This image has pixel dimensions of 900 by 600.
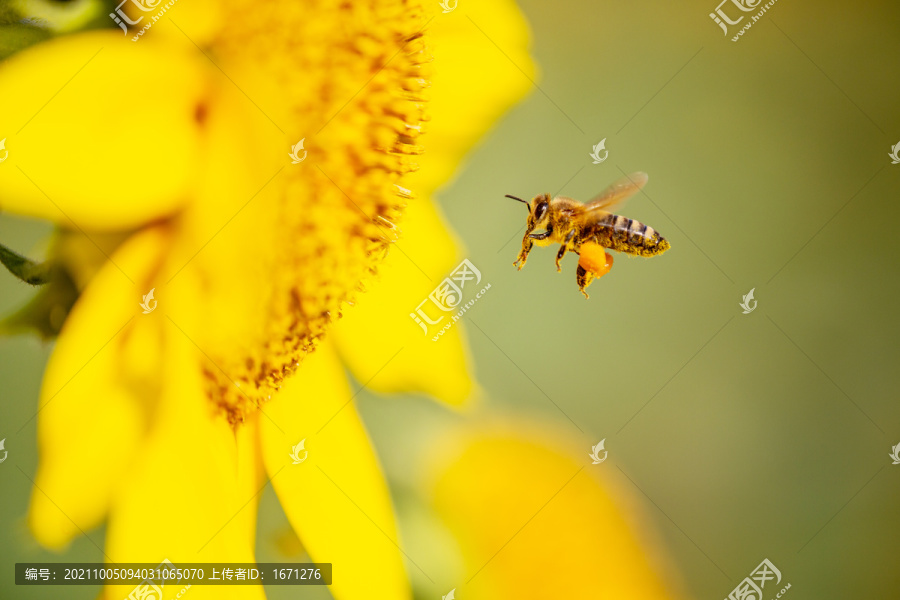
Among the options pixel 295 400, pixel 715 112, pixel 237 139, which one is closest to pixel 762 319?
pixel 715 112

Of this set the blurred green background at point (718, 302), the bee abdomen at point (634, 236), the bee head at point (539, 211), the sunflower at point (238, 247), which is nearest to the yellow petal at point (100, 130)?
the sunflower at point (238, 247)

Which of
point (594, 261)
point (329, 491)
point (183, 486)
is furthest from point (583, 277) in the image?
point (183, 486)

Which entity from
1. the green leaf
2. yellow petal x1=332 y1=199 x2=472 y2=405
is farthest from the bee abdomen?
the green leaf

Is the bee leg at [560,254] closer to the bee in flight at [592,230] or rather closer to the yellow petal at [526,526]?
the bee in flight at [592,230]

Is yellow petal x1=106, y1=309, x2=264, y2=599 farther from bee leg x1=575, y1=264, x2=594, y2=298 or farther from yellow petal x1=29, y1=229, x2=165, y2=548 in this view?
bee leg x1=575, y1=264, x2=594, y2=298

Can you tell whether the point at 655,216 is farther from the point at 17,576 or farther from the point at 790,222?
the point at 17,576
